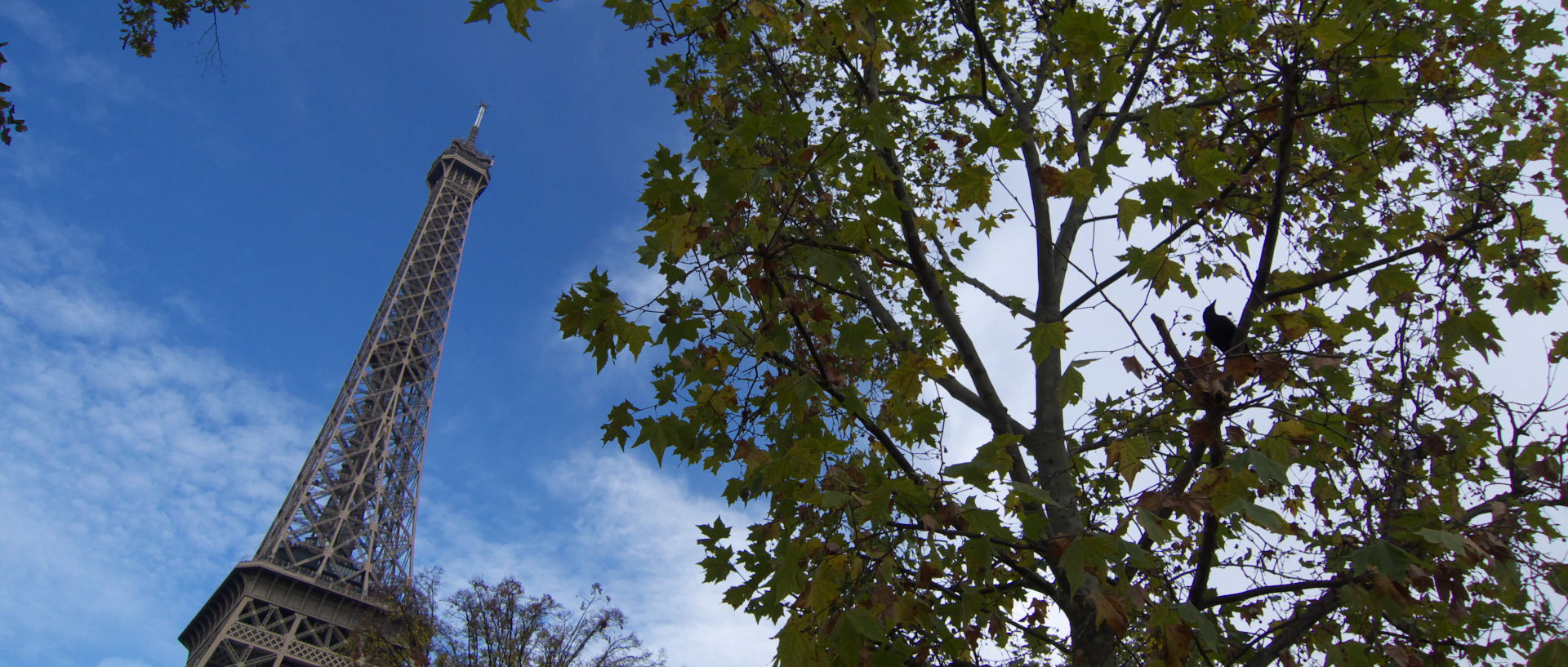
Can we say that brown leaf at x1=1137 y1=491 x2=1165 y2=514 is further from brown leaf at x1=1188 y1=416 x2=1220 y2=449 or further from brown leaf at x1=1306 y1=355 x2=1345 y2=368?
brown leaf at x1=1306 y1=355 x2=1345 y2=368

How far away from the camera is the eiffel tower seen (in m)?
34.6

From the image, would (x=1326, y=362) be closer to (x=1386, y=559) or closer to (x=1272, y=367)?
(x=1272, y=367)

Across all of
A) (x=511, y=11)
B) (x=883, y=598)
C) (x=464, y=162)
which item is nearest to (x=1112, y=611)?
(x=883, y=598)

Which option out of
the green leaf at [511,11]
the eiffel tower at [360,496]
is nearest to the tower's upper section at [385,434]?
the eiffel tower at [360,496]

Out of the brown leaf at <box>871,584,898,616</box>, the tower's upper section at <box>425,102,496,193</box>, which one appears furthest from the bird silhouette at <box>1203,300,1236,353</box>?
the tower's upper section at <box>425,102,496,193</box>

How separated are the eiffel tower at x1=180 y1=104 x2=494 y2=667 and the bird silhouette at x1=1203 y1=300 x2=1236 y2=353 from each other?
23.6 meters

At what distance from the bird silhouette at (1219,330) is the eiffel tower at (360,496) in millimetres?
23579

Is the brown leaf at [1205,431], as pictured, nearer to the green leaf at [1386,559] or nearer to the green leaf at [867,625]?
the green leaf at [1386,559]

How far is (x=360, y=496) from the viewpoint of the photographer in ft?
142

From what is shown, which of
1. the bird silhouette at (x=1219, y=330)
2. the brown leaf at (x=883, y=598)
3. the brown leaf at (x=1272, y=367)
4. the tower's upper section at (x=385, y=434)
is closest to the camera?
the brown leaf at (x=883, y=598)

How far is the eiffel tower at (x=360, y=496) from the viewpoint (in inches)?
1363

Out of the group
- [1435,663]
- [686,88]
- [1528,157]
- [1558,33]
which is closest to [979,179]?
[686,88]

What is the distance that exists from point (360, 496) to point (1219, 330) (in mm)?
46988

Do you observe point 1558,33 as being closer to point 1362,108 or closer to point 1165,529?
point 1362,108
